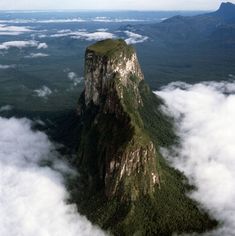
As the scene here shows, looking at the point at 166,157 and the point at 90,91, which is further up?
the point at 90,91

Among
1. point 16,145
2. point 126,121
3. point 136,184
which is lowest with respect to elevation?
point 16,145

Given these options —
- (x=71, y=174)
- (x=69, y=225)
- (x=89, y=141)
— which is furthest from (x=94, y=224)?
(x=89, y=141)

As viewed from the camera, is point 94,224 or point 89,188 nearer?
point 94,224

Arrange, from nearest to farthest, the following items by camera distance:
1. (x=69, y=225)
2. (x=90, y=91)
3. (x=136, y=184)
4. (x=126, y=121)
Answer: (x=69, y=225) < (x=136, y=184) < (x=126, y=121) < (x=90, y=91)

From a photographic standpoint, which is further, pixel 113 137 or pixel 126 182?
pixel 113 137

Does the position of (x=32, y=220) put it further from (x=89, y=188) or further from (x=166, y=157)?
(x=166, y=157)

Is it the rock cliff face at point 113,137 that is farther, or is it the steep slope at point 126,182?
the rock cliff face at point 113,137

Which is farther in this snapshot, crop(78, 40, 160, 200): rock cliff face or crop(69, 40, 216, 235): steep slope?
→ crop(78, 40, 160, 200): rock cliff face

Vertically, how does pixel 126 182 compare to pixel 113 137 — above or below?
below
